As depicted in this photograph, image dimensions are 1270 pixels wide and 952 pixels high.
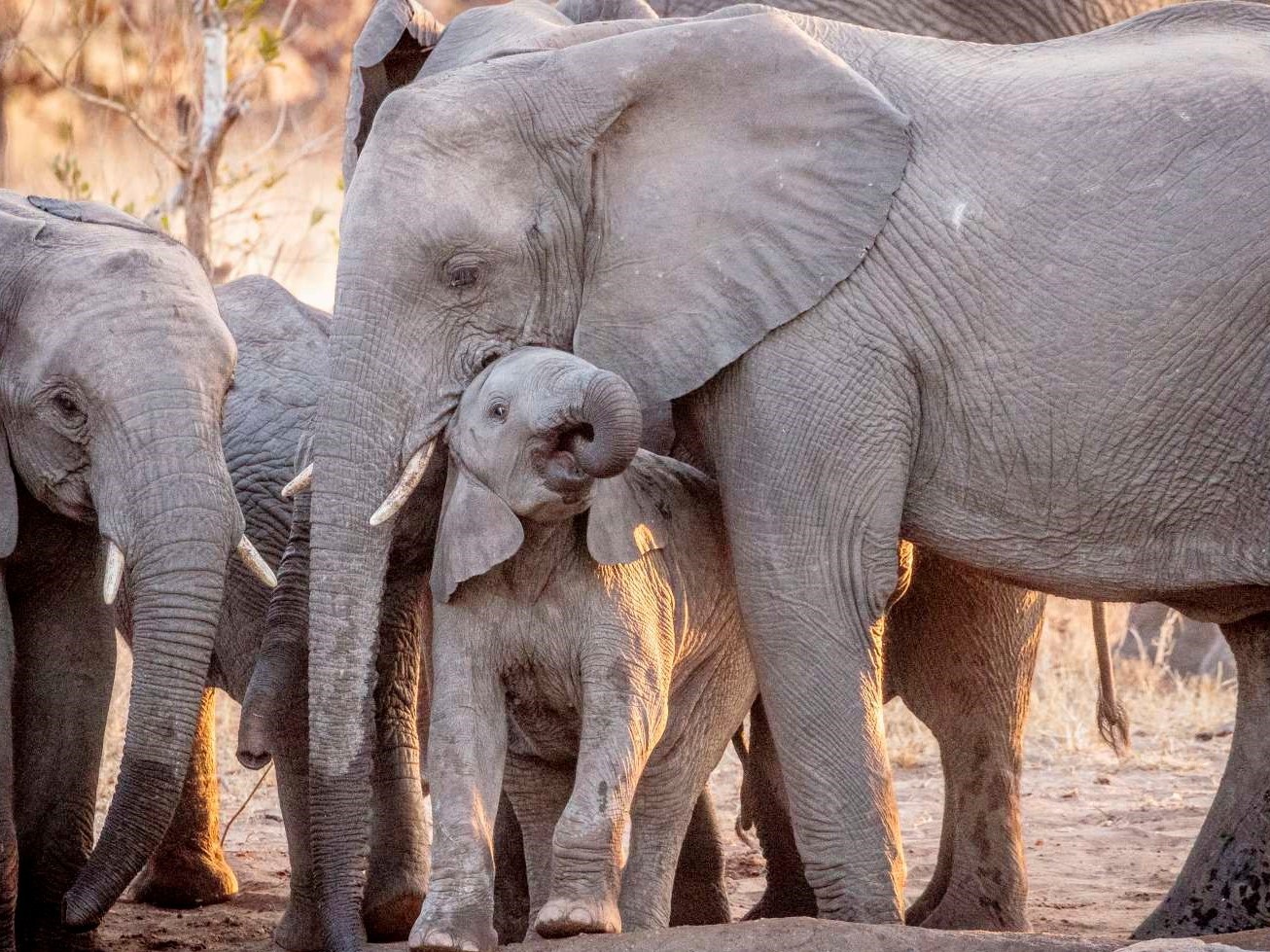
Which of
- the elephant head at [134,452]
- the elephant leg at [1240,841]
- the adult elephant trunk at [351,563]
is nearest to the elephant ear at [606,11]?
the adult elephant trunk at [351,563]

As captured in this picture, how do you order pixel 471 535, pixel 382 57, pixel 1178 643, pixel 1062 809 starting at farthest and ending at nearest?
pixel 1178 643 → pixel 1062 809 → pixel 382 57 → pixel 471 535

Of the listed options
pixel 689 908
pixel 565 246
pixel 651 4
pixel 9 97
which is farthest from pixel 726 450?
pixel 9 97

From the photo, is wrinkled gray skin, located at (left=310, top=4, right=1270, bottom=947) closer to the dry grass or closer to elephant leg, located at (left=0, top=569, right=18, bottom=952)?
elephant leg, located at (left=0, top=569, right=18, bottom=952)

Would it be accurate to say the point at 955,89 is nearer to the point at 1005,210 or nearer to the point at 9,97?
the point at 1005,210

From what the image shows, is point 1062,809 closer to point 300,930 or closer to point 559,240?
point 300,930

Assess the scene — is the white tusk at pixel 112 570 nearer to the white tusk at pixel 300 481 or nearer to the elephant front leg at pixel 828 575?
the white tusk at pixel 300 481

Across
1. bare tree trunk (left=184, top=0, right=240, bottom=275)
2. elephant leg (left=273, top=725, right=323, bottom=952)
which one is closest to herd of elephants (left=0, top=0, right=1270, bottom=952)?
elephant leg (left=273, top=725, right=323, bottom=952)

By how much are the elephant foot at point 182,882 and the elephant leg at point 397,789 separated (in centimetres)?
84

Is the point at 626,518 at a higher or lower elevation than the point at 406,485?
lower

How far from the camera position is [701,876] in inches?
219

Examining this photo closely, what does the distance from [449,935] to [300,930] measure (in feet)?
3.77

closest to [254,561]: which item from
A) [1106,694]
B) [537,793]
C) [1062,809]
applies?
[537,793]

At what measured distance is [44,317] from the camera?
16.1ft

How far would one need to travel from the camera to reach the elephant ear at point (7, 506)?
4.87m
